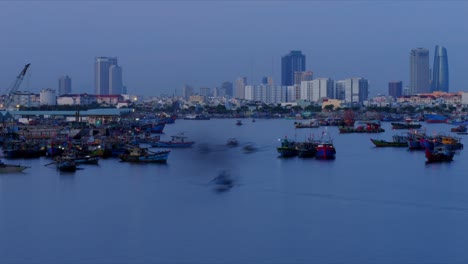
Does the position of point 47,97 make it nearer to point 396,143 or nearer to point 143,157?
point 396,143

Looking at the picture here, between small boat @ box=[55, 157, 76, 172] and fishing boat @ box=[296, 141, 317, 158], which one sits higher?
fishing boat @ box=[296, 141, 317, 158]

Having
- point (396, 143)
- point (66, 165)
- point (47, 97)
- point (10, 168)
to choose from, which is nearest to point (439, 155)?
point (396, 143)

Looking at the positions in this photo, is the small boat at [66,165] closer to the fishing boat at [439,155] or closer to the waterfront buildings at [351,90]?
the fishing boat at [439,155]

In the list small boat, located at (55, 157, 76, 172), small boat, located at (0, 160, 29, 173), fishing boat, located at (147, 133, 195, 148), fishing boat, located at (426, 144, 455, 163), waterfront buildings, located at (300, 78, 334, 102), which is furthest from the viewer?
waterfront buildings, located at (300, 78, 334, 102)

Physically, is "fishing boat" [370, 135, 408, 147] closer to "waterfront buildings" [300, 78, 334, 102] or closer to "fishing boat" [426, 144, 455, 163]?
"fishing boat" [426, 144, 455, 163]

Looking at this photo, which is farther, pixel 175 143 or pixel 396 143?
pixel 396 143

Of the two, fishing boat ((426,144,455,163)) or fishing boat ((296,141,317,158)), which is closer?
fishing boat ((426,144,455,163))

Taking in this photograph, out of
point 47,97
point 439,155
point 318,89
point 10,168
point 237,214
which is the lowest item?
point 237,214

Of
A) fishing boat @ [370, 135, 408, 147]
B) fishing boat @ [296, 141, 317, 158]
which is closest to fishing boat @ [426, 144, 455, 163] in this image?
fishing boat @ [296, 141, 317, 158]

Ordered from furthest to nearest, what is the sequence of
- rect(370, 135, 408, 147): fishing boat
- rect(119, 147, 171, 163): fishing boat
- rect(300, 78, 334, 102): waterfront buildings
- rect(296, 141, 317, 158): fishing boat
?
1. rect(300, 78, 334, 102): waterfront buildings
2. rect(370, 135, 408, 147): fishing boat
3. rect(296, 141, 317, 158): fishing boat
4. rect(119, 147, 171, 163): fishing boat
